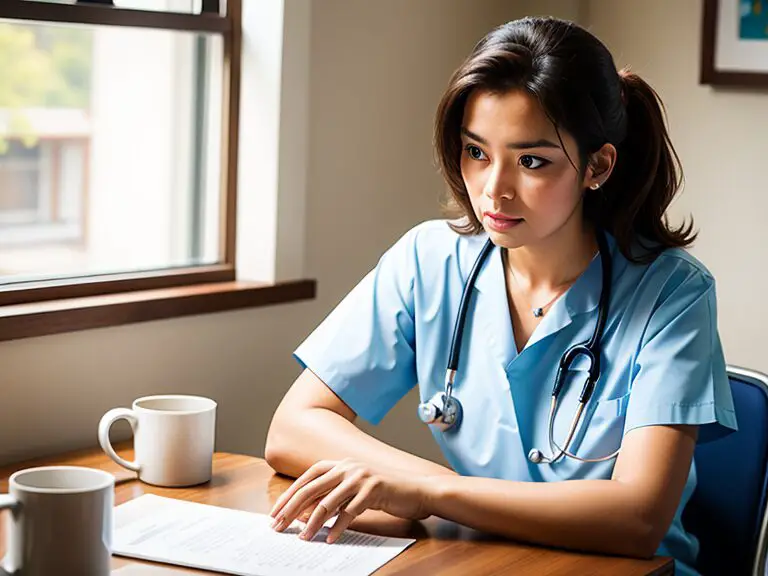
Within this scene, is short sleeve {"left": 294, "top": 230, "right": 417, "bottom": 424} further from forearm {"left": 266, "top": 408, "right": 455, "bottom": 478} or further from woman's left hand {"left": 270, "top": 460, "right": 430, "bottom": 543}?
woman's left hand {"left": 270, "top": 460, "right": 430, "bottom": 543}

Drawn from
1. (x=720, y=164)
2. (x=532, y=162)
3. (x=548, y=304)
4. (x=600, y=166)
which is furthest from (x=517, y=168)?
(x=720, y=164)

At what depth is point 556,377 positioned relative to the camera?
5.41 feet

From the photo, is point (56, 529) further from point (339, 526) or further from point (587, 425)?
point (587, 425)

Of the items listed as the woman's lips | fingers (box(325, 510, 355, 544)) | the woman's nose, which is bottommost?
fingers (box(325, 510, 355, 544))

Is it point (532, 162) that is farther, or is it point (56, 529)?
point (532, 162)

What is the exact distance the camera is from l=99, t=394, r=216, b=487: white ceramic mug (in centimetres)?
159

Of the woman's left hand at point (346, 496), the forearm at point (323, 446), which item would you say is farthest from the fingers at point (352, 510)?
the forearm at point (323, 446)

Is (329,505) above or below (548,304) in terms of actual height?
below

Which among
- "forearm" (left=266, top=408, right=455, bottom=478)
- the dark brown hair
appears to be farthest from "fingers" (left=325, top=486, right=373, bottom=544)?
the dark brown hair

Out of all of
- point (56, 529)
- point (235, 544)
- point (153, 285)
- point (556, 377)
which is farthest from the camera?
point (153, 285)

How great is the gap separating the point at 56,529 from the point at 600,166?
88cm

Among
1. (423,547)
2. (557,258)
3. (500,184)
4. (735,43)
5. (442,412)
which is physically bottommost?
(423,547)

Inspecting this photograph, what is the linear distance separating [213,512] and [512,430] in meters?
0.44

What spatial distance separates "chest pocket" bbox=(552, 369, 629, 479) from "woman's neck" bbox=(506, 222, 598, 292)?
159 mm
